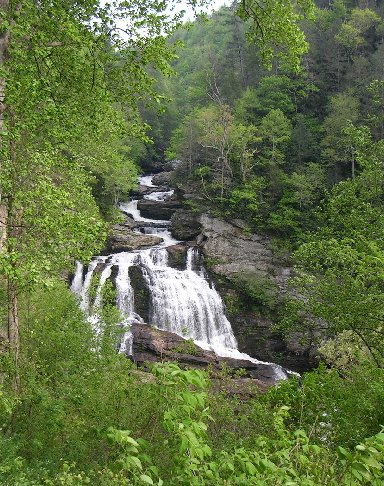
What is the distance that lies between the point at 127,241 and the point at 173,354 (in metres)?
11.0

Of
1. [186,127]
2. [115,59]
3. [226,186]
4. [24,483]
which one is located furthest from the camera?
[186,127]

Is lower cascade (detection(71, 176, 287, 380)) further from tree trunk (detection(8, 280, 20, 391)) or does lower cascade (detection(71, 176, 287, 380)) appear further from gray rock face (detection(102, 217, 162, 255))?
tree trunk (detection(8, 280, 20, 391))

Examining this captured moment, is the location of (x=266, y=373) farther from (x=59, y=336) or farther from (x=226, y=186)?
(x=226, y=186)

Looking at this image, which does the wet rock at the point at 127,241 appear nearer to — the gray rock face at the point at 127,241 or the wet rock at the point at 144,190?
the gray rock face at the point at 127,241

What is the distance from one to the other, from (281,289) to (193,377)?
968 inches

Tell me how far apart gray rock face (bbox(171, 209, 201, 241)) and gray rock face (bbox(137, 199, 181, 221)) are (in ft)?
8.38

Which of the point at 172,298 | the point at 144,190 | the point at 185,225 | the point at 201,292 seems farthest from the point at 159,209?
the point at 172,298

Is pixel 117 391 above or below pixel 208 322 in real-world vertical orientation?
above

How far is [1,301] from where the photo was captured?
830 centimetres

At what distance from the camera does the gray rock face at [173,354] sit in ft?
66.6

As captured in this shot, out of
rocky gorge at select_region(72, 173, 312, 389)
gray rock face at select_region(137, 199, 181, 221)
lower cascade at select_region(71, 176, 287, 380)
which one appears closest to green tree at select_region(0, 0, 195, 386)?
rocky gorge at select_region(72, 173, 312, 389)

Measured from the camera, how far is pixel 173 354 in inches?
814

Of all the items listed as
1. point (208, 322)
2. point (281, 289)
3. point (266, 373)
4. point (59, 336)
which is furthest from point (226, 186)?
point (59, 336)

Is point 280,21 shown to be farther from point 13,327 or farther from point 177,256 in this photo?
point 177,256
